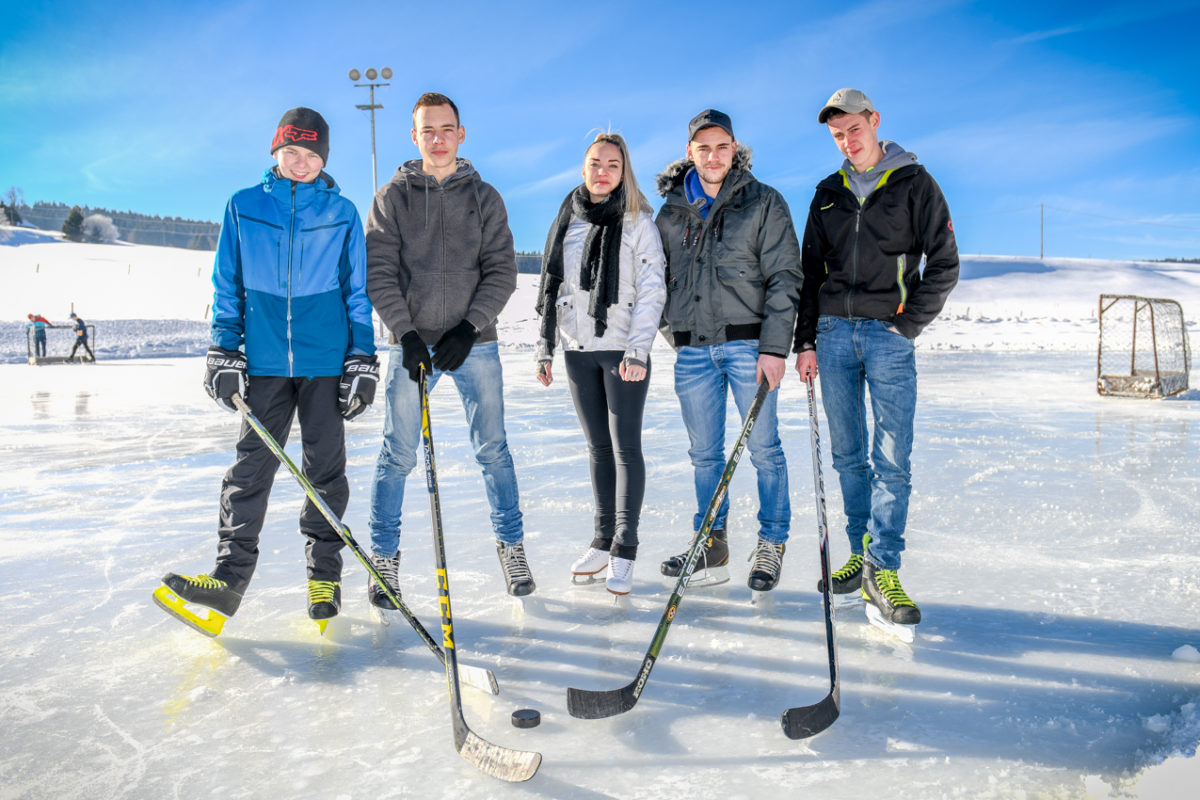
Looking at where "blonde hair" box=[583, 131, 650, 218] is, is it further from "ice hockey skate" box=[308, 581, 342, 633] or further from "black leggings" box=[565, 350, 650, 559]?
"ice hockey skate" box=[308, 581, 342, 633]

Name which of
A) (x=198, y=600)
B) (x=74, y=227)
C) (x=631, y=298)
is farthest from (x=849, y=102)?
(x=74, y=227)

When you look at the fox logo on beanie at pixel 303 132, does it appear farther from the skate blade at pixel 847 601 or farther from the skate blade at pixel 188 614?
the skate blade at pixel 847 601

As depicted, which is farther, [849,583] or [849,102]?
[849,583]

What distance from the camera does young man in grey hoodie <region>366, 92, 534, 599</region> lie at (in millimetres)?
2754

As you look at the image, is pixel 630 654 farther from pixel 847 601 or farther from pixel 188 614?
pixel 188 614

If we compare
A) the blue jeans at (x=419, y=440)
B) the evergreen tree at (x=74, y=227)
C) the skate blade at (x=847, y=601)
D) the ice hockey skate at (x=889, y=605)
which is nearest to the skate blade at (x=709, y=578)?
the skate blade at (x=847, y=601)

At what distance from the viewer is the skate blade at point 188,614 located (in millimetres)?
2436

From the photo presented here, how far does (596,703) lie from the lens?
199cm

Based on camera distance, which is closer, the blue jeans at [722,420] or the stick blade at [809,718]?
the stick blade at [809,718]

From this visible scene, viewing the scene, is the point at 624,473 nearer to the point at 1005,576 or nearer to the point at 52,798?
the point at 1005,576

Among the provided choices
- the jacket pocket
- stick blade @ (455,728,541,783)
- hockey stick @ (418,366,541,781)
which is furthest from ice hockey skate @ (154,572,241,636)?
the jacket pocket

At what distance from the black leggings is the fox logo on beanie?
1095mm

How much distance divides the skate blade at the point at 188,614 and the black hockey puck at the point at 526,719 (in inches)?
44.3

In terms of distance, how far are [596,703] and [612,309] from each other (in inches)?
54.3
